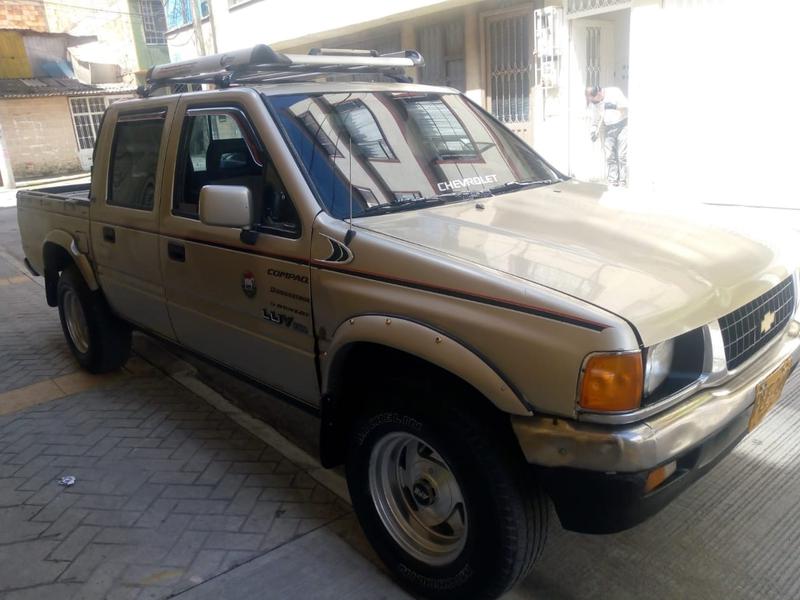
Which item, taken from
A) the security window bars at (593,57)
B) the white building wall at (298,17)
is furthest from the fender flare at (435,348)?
the white building wall at (298,17)

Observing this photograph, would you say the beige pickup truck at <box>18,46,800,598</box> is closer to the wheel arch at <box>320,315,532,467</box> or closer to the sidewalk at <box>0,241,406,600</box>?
the wheel arch at <box>320,315,532,467</box>

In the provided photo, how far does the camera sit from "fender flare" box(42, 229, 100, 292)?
182 inches

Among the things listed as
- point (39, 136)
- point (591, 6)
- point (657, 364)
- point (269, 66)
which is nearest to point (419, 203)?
point (269, 66)

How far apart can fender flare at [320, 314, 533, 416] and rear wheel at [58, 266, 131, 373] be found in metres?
2.76

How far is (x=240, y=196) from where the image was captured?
9.30 ft

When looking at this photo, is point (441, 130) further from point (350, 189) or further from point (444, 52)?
point (444, 52)

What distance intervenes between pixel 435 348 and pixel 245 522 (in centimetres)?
147

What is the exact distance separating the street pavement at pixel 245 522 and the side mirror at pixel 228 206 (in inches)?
53.7

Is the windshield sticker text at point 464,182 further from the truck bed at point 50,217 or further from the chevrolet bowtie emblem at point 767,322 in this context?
the truck bed at point 50,217

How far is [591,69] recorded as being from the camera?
11180 millimetres

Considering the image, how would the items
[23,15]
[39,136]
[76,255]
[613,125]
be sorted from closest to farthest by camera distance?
[76,255] < [613,125] < [39,136] < [23,15]

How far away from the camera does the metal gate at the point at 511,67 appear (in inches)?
452

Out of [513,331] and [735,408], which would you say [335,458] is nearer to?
[513,331]

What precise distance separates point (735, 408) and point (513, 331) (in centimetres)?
81
